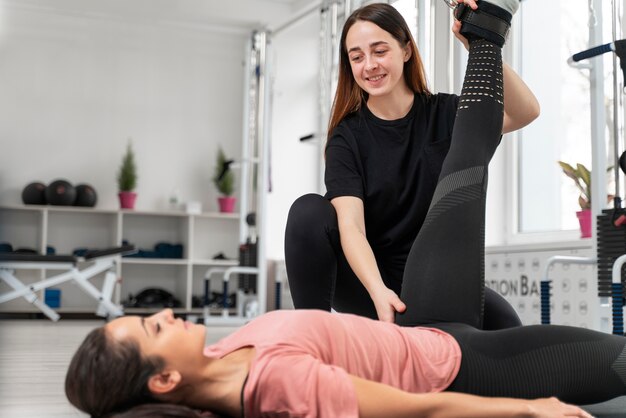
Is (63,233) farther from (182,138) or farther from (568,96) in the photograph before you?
(568,96)

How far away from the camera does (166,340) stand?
1041mm

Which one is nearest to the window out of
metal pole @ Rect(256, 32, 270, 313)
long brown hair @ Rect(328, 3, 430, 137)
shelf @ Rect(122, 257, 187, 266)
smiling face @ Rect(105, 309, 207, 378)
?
metal pole @ Rect(256, 32, 270, 313)

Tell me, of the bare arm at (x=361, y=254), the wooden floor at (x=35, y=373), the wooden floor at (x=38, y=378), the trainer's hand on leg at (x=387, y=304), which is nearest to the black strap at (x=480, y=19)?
the bare arm at (x=361, y=254)

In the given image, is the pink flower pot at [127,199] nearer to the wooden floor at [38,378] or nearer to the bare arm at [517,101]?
the wooden floor at [38,378]

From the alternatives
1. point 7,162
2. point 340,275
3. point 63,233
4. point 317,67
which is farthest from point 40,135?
point 340,275

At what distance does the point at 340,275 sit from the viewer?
5.77 ft

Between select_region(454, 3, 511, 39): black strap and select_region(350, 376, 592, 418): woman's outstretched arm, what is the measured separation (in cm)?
83

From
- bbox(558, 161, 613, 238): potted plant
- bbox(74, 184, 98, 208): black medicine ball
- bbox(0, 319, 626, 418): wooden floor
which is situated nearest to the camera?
bbox(0, 319, 626, 418): wooden floor

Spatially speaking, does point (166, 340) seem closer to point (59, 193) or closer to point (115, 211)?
point (59, 193)

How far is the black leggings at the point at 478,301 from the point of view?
1.25 meters

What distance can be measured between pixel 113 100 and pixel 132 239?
1338 mm

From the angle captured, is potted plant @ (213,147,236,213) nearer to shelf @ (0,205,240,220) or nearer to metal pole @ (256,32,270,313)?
shelf @ (0,205,240,220)

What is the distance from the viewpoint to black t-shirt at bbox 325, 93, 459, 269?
5.76 feet

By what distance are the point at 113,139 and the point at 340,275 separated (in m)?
5.75
